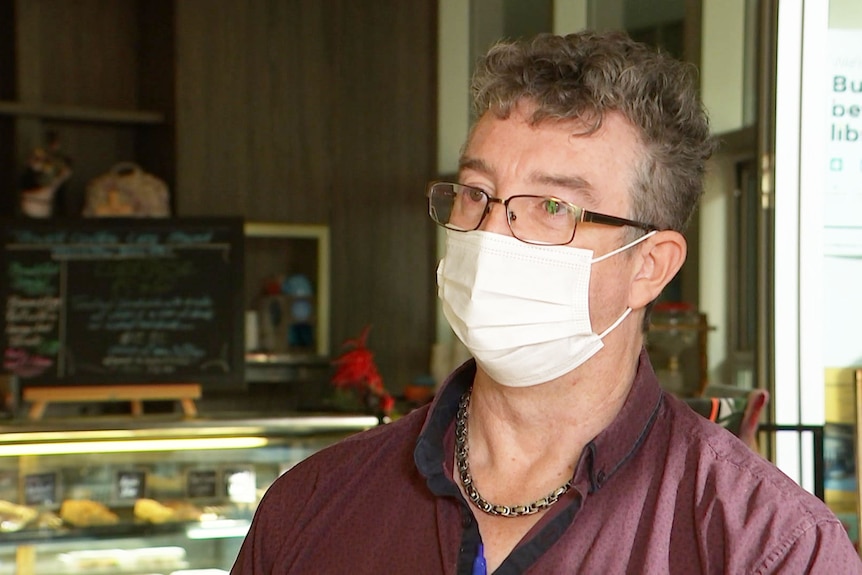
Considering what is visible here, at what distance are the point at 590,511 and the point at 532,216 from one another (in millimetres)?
308

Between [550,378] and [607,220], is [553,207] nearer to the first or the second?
[607,220]

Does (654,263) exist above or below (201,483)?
above

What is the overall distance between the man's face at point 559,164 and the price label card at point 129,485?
1891 millimetres

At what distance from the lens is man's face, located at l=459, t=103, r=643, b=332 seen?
1.22 meters

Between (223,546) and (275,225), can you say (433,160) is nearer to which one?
(275,225)

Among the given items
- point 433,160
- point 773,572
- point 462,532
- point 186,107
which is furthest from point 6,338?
point 773,572

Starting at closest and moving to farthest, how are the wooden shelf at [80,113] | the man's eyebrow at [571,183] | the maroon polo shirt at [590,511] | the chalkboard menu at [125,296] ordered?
1. the maroon polo shirt at [590,511]
2. the man's eyebrow at [571,183]
3. the chalkboard menu at [125,296]
4. the wooden shelf at [80,113]

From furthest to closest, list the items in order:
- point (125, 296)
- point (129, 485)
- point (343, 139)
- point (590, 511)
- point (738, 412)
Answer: point (343, 139), point (125, 296), point (129, 485), point (738, 412), point (590, 511)

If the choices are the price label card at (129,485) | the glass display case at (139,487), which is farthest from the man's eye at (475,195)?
the price label card at (129,485)

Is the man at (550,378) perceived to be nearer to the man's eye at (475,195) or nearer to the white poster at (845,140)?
the man's eye at (475,195)

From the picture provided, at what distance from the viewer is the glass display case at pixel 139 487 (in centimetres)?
281

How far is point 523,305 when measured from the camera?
1328mm

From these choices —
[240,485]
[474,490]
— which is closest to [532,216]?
[474,490]

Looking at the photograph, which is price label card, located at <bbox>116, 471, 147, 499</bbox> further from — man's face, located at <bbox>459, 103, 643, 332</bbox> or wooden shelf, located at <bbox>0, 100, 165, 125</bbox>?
wooden shelf, located at <bbox>0, 100, 165, 125</bbox>
